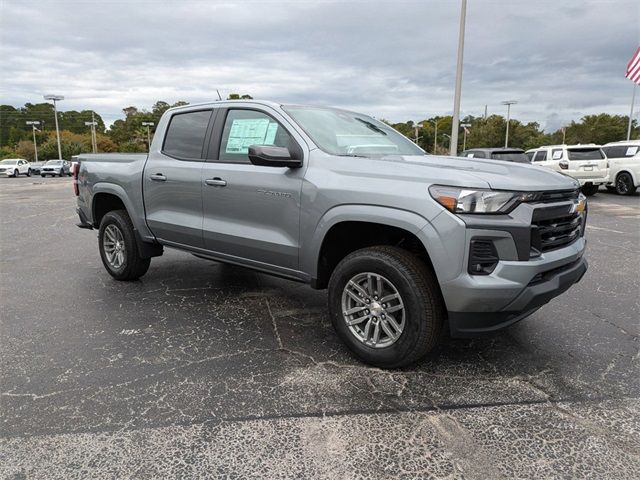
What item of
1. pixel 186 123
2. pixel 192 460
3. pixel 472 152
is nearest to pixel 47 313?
pixel 186 123

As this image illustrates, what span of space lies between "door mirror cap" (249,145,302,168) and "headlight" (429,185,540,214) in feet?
3.88

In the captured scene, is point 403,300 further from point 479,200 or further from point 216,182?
point 216,182

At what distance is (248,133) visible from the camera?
13.7 feet

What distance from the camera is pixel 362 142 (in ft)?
13.2

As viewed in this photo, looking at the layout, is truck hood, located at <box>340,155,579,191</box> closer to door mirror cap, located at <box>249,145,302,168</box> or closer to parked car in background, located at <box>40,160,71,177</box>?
door mirror cap, located at <box>249,145,302,168</box>

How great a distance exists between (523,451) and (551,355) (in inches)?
51.7

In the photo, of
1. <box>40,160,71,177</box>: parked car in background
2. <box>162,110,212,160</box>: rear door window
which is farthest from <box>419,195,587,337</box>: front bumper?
<box>40,160,71,177</box>: parked car in background

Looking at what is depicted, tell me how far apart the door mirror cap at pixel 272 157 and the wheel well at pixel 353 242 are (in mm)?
573

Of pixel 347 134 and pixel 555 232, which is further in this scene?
pixel 347 134

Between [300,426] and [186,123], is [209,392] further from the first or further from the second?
[186,123]

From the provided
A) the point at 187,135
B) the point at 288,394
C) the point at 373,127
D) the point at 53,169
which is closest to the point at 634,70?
the point at 373,127

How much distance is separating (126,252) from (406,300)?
3.44 meters

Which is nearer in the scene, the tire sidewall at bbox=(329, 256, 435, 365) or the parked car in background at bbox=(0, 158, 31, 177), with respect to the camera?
the tire sidewall at bbox=(329, 256, 435, 365)

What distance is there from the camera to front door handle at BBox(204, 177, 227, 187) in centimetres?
→ 415
